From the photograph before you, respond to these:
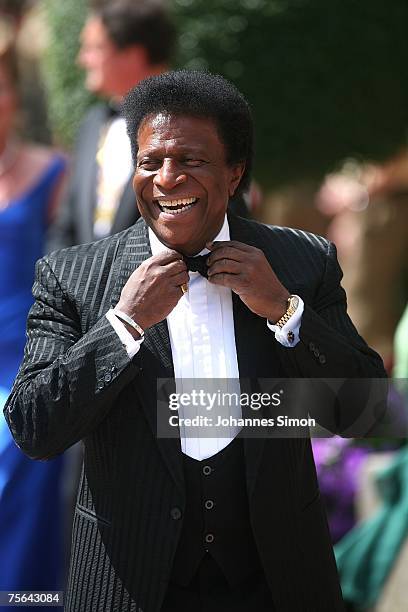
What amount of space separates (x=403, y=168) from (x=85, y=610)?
25.3 ft

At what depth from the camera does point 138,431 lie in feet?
8.59

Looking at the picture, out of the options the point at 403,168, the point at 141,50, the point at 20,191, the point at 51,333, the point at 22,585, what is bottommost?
the point at 22,585

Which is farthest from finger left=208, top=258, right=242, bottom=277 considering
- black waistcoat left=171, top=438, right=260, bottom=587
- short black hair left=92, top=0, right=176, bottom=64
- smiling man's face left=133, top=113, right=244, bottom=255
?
short black hair left=92, top=0, right=176, bottom=64

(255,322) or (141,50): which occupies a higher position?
(141,50)

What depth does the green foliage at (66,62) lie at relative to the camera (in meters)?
7.01

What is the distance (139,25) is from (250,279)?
2298 mm

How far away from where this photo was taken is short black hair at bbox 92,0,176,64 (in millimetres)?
4590

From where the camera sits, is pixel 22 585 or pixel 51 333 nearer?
pixel 51 333

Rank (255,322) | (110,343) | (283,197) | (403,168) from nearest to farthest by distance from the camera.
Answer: (110,343) → (255,322) → (283,197) → (403,168)

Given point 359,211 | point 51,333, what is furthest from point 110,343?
point 359,211

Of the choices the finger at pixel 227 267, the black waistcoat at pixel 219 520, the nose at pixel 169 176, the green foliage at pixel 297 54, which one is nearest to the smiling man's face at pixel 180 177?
the nose at pixel 169 176

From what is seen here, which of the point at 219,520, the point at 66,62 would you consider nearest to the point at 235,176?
the point at 219,520

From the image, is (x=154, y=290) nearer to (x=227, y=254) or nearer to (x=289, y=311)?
(x=227, y=254)

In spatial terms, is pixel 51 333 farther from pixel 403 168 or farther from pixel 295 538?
pixel 403 168
